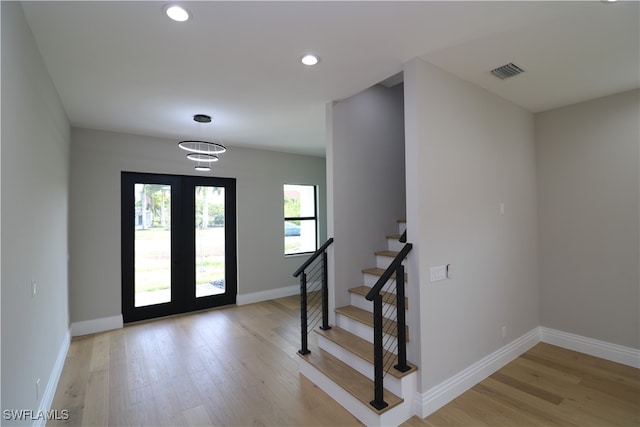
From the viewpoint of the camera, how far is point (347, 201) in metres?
3.34

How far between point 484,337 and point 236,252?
3987 millimetres

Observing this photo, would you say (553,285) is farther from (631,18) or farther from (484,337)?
(631,18)

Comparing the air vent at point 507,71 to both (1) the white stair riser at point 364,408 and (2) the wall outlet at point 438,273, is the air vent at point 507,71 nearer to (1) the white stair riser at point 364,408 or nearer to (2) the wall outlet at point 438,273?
(2) the wall outlet at point 438,273

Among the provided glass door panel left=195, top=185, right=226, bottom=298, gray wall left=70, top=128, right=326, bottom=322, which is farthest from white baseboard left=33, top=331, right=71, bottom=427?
glass door panel left=195, top=185, right=226, bottom=298

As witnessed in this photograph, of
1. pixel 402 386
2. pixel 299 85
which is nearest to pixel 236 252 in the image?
pixel 299 85

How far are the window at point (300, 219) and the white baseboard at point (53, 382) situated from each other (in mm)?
3470

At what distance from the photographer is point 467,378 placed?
8.91ft

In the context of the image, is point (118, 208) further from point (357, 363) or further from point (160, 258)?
point (357, 363)

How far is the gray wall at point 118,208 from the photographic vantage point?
4117 mm

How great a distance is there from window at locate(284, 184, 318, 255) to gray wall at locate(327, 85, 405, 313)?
109 inches

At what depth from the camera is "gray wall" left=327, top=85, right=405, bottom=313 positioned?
328cm

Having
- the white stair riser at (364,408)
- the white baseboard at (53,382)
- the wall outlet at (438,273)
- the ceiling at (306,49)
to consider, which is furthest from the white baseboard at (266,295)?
the wall outlet at (438,273)

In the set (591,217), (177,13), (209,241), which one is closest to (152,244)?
(209,241)

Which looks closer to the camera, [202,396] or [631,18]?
[631,18]
